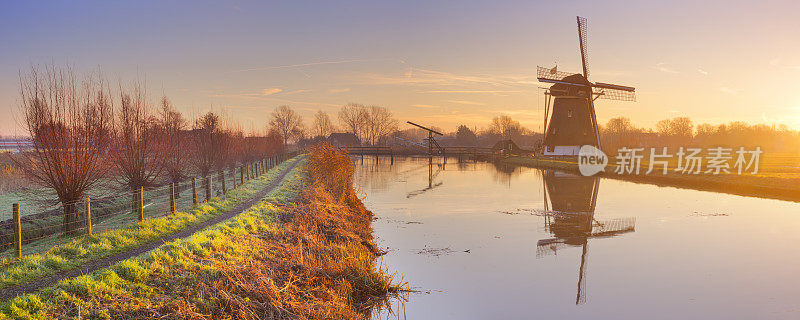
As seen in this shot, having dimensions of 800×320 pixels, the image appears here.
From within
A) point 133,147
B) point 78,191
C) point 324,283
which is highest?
point 133,147

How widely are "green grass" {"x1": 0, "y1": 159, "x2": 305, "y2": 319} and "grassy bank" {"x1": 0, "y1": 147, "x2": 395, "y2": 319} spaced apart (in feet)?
0.05

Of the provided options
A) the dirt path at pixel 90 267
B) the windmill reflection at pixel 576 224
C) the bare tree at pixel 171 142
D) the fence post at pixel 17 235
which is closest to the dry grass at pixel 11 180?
the bare tree at pixel 171 142

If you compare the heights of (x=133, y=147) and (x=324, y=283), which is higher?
(x=133, y=147)

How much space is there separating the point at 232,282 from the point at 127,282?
71.2 inches

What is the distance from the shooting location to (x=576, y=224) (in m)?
17.7

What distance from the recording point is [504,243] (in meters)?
14.8

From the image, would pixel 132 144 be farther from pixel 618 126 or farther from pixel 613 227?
pixel 618 126

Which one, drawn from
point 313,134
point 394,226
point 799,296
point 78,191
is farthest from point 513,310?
point 313,134

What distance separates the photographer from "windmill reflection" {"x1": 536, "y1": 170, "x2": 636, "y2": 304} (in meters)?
13.9

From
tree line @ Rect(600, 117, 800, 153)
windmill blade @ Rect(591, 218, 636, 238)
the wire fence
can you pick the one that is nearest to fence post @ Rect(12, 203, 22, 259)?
the wire fence

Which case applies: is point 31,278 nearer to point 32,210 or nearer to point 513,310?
A: point 513,310

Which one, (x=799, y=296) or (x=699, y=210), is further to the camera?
(x=699, y=210)

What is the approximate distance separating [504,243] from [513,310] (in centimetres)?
539

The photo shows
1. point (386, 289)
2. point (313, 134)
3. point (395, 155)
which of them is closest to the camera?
point (386, 289)
